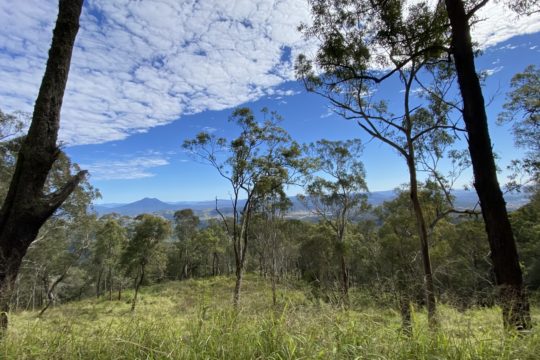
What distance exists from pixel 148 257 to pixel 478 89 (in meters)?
21.0

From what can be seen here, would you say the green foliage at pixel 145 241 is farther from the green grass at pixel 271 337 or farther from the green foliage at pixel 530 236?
the green foliage at pixel 530 236

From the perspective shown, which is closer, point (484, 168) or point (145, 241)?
point (484, 168)

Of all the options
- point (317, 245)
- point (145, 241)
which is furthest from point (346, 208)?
point (145, 241)

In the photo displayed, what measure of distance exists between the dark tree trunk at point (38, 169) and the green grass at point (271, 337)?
2.49ft

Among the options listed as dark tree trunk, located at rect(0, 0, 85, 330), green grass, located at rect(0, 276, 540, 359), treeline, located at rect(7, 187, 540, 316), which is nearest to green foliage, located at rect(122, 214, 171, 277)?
treeline, located at rect(7, 187, 540, 316)

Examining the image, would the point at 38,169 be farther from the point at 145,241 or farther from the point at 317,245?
the point at 317,245

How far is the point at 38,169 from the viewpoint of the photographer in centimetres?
348

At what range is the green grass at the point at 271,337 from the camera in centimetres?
209

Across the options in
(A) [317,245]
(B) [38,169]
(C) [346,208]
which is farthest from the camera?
(A) [317,245]

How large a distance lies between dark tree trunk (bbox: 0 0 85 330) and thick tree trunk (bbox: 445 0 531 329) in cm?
524

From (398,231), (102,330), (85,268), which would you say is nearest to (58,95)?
(102,330)

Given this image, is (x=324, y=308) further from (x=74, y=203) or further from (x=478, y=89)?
(x=74, y=203)

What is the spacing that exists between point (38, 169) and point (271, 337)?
322 cm

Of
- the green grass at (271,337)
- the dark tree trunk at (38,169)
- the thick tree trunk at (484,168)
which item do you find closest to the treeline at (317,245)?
the thick tree trunk at (484,168)
